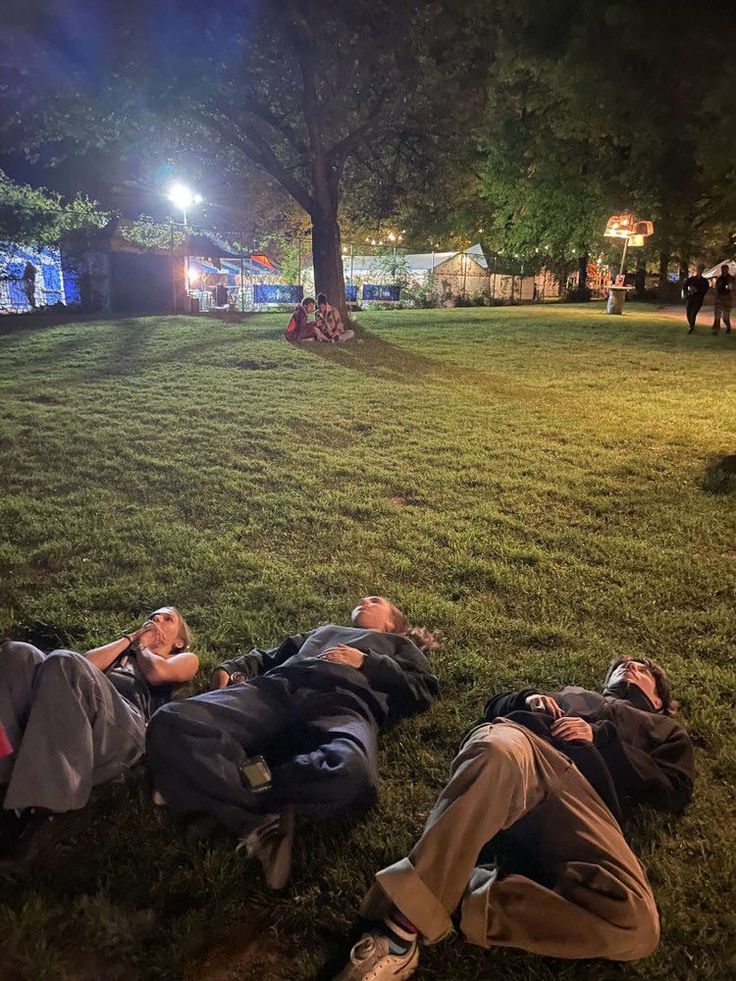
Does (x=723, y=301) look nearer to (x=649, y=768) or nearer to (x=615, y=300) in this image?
(x=615, y=300)

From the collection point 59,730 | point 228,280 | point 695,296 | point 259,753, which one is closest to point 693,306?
point 695,296

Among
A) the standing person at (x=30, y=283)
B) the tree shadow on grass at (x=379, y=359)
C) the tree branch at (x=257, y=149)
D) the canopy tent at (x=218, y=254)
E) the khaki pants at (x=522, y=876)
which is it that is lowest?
the khaki pants at (x=522, y=876)

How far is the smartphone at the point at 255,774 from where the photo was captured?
2.61 metres

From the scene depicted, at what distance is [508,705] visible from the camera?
2.91 metres

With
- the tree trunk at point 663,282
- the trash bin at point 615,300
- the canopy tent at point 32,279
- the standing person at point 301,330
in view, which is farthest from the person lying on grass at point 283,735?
the tree trunk at point 663,282

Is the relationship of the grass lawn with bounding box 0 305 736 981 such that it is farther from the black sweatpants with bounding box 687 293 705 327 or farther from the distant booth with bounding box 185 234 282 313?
the distant booth with bounding box 185 234 282 313

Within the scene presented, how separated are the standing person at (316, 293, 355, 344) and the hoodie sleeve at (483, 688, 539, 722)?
1361cm

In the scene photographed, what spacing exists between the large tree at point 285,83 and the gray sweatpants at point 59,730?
16880 millimetres

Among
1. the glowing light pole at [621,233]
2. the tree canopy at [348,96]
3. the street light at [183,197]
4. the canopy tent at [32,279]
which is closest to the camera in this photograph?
the tree canopy at [348,96]

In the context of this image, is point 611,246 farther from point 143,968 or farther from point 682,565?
point 143,968

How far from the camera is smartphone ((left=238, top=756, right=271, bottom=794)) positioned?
261 cm

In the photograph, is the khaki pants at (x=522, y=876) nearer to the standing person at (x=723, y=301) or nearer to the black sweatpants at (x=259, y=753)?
the black sweatpants at (x=259, y=753)

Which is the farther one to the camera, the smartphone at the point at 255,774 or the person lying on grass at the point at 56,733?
the smartphone at the point at 255,774

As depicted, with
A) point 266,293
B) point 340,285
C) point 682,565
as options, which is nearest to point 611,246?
point 266,293
